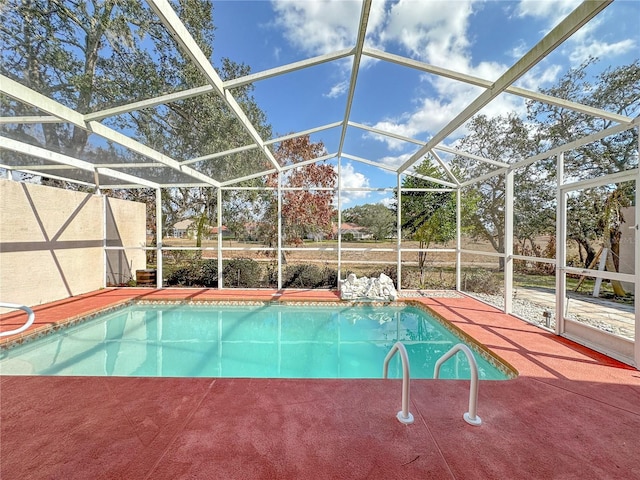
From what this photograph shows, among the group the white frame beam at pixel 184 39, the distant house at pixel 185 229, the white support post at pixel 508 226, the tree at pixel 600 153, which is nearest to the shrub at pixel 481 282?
the white support post at pixel 508 226

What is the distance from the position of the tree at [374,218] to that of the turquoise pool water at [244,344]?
2.57 meters

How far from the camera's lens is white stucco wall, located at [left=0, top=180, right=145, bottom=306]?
5.82 metres

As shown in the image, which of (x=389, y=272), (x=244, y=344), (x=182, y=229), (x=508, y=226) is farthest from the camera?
(x=182, y=229)

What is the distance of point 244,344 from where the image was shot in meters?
5.34

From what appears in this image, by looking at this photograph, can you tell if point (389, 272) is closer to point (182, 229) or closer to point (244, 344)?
point (244, 344)

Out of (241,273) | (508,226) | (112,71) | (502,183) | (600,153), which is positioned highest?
(112,71)

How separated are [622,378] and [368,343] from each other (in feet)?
11.4

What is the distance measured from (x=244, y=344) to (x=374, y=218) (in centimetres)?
556

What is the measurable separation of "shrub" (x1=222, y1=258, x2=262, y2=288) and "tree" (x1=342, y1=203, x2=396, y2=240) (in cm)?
341

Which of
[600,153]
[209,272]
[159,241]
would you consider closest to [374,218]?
[600,153]

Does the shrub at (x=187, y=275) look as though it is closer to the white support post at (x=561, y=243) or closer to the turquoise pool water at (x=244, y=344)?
the turquoise pool water at (x=244, y=344)

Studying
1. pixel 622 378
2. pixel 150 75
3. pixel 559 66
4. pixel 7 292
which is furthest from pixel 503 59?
pixel 7 292

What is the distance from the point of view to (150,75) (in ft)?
11.7

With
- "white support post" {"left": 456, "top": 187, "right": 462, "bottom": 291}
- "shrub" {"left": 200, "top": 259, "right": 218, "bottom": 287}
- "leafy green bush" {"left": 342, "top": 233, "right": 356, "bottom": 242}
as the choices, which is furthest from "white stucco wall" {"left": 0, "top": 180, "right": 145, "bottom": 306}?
"white support post" {"left": 456, "top": 187, "right": 462, "bottom": 291}
